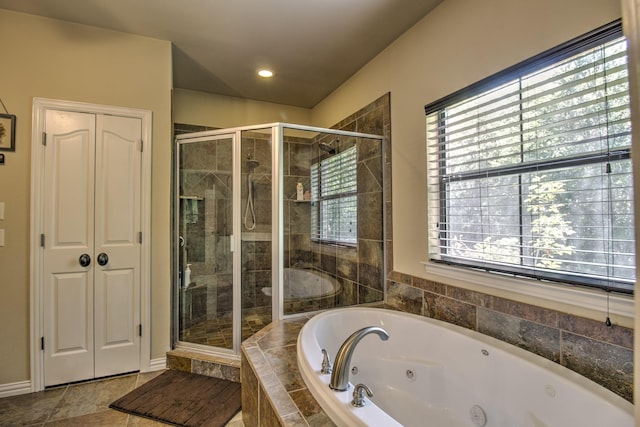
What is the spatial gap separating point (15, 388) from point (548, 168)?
3494mm

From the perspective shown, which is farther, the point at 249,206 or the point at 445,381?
the point at 249,206

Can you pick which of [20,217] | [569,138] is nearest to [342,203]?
[569,138]

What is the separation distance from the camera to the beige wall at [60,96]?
84.0 inches

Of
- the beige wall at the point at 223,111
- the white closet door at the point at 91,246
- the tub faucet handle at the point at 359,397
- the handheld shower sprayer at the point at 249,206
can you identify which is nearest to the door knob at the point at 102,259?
the white closet door at the point at 91,246

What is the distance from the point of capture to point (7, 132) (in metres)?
2.13

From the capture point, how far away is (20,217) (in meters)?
2.15

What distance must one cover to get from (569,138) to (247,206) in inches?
83.4

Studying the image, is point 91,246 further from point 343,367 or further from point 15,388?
point 343,367

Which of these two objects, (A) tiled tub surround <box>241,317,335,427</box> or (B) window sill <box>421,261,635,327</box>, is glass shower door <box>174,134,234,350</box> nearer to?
(A) tiled tub surround <box>241,317,335,427</box>

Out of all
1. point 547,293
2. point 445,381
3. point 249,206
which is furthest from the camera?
point 249,206

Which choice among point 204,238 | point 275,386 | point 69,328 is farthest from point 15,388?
point 275,386

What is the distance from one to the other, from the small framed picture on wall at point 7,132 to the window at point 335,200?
218cm

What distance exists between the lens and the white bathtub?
3.70 feet

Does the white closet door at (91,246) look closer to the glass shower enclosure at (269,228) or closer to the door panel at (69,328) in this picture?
the door panel at (69,328)
